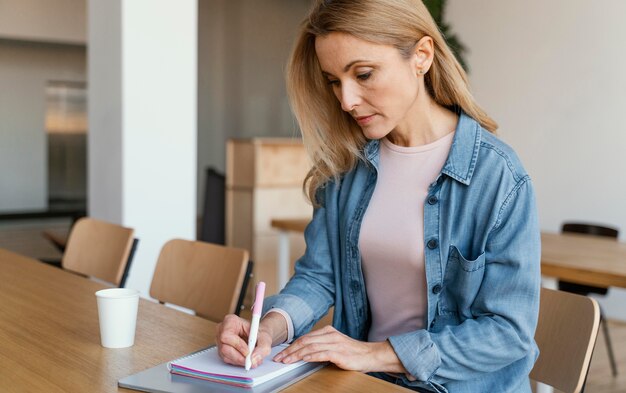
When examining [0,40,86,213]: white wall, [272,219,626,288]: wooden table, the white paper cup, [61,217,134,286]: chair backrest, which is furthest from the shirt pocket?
[0,40,86,213]: white wall

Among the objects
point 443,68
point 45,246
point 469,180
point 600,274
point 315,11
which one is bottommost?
point 45,246

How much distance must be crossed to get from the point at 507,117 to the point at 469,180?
4908mm

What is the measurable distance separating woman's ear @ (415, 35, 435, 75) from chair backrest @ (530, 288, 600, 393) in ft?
1.84

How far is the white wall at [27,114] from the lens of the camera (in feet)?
29.4

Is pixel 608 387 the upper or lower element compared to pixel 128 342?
lower

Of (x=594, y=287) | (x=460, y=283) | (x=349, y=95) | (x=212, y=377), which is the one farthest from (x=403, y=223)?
(x=594, y=287)

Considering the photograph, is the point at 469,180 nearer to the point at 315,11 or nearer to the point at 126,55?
the point at 315,11

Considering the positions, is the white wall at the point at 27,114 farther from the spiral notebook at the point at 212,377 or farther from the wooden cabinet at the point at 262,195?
the spiral notebook at the point at 212,377

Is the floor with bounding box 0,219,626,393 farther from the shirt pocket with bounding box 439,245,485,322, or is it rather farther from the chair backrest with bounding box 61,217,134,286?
the shirt pocket with bounding box 439,245,485,322

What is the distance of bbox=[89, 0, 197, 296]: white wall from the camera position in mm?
3387

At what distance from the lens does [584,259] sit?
120 inches

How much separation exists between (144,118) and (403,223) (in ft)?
7.30

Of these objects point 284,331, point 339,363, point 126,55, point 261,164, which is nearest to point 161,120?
point 126,55

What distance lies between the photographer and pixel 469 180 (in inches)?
54.4
